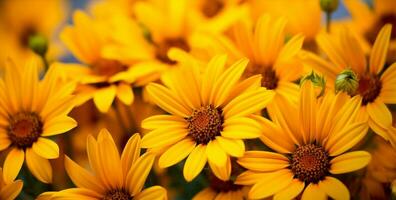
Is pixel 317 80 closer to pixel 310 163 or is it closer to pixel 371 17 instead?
pixel 310 163

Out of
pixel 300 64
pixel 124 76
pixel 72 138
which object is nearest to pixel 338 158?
pixel 300 64

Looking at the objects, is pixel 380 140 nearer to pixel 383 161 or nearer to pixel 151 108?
pixel 383 161

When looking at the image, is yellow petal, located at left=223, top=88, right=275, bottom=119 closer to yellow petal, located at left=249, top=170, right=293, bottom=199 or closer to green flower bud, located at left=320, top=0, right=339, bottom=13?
yellow petal, located at left=249, top=170, right=293, bottom=199

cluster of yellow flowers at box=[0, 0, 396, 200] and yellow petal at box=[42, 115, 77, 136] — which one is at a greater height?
yellow petal at box=[42, 115, 77, 136]

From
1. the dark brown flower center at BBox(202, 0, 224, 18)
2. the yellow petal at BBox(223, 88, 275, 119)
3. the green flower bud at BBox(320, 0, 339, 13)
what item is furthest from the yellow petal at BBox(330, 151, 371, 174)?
the dark brown flower center at BBox(202, 0, 224, 18)

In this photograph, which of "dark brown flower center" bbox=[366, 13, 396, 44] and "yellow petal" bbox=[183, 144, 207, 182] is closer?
"yellow petal" bbox=[183, 144, 207, 182]

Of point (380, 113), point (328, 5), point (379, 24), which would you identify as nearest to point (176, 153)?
point (380, 113)

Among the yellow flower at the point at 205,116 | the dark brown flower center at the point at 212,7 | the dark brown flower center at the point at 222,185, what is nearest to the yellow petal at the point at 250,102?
the yellow flower at the point at 205,116
